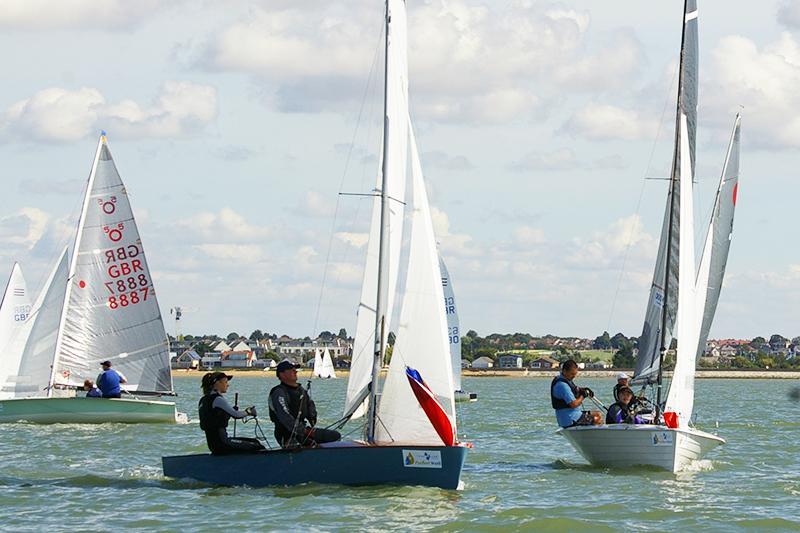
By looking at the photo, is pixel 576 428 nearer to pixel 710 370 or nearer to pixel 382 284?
pixel 382 284

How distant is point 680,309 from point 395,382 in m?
5.74

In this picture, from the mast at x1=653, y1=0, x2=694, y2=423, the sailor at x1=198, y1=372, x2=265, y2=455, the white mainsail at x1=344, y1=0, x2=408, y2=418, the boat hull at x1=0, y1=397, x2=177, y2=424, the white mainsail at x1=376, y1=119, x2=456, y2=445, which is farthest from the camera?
the boat hull at x1=0, y1=397, x2=177, y2=424

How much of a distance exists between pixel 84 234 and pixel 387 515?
18379 mm

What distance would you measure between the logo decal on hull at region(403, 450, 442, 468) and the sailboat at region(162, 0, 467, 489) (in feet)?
0.04

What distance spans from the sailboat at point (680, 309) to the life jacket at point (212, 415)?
18.7 ft

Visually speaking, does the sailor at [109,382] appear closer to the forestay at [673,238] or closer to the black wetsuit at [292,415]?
the forestay at [673,238]

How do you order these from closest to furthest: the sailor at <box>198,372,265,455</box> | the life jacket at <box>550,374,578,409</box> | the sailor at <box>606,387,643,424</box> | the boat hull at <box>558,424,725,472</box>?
1. the sailor at <box>198,372,265,455</box>
2. the boat hull at <box>558,424,725,472</box>
3. the life jacket at <box>550,374,578,409</box>
4. the sailor at <box>606,387,643,424</box>

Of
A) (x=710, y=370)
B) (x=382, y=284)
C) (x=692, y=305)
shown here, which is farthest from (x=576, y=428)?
(x=710, y=370)

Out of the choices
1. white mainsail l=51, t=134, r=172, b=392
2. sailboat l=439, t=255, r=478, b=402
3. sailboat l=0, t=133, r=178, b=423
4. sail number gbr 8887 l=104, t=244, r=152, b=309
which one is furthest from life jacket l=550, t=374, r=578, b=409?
sailboat l=439, t=255, r=478, b=402

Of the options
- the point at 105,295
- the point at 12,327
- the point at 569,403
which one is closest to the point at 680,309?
the point at 569,403

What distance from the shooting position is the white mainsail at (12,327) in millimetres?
33344

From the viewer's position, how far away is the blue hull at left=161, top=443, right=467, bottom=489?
58.6ft

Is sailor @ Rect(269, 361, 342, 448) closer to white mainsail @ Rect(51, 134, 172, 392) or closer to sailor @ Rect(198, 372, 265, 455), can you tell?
sailor @ Rect(198, 372, 265, 455)

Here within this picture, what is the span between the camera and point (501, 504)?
1825cm
